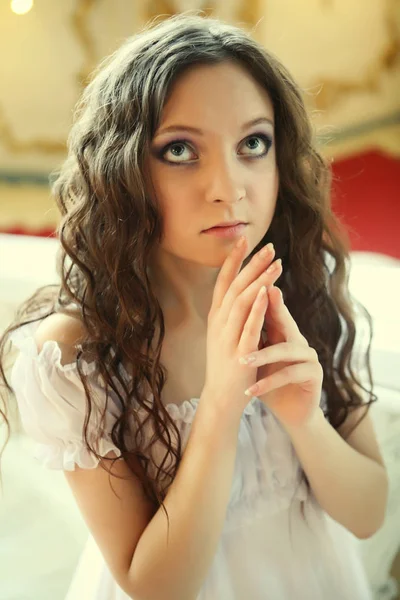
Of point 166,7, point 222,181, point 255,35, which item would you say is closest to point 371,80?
point 255,35

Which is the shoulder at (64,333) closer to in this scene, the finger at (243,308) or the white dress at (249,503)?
the white dress at (249,503)

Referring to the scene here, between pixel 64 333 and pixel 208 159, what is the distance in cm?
27

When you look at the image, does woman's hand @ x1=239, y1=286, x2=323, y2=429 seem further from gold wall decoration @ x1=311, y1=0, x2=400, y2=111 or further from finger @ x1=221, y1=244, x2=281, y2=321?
gold wall decoration @ x1=311, y1=0, x2=400, y2=111

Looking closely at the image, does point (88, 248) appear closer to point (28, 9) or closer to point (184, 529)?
point (184, 529)

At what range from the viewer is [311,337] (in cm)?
87

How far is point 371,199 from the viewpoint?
1.57 m

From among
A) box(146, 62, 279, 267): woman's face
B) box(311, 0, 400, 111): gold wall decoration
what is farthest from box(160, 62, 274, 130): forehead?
box(311, 0, 400, 111): gold wall decoration

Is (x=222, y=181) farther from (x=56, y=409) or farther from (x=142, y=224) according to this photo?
(x=56, y=409)

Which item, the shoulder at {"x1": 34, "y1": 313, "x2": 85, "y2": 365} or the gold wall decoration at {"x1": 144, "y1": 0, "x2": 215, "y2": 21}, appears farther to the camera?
the gold wall decoration at {"x1": 144, "y1": 0, "x2": 215, "y2": 21}

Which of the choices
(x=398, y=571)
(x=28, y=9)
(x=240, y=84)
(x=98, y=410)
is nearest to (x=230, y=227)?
(x=240, y=84)

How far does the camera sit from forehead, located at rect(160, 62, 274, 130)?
0.62 meters

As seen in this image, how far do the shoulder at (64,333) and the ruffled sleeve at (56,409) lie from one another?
0.02 meters

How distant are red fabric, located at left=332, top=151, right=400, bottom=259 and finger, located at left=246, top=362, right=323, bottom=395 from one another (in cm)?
88

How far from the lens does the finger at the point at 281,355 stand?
0.61 meters
